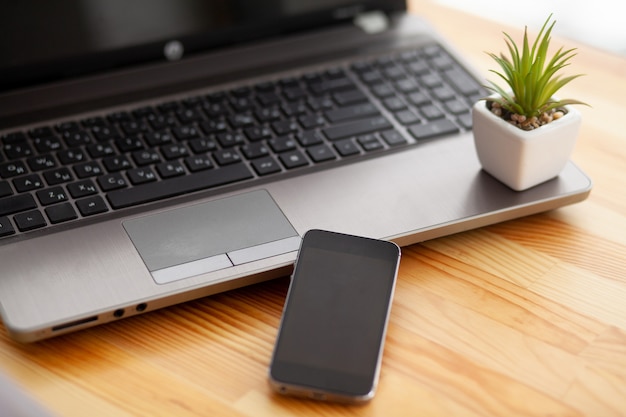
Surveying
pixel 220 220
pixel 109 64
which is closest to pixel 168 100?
pixel 109 64

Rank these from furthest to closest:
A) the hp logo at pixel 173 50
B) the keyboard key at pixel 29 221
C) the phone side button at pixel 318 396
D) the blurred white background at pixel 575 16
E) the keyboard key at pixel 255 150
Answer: the blurred white background at pixel 575 16
the hp logo at pixel 173 50
the keyboard key at pixel 255 150
the keyboard key at pixel 29 221
the phone side button at pixel 318 396

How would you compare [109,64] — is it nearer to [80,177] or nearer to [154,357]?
[80,177]

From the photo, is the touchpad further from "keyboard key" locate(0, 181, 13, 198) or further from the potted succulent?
the potted succulent

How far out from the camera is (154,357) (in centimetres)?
66

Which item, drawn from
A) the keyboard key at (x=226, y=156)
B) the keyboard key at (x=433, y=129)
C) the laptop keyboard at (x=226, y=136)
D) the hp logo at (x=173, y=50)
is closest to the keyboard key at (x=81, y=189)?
the laptop keyboard at (x=226, y=136)

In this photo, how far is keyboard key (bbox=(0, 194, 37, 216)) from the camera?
73 centimetres

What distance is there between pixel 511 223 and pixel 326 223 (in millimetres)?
197

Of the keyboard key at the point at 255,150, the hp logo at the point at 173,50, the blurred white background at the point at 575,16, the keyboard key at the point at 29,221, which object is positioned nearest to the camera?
the keyboard key at the point at 29,221

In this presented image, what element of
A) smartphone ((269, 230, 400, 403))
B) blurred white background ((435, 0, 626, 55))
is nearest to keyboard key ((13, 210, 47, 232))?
smartphone ((269, 230, 400, 403))

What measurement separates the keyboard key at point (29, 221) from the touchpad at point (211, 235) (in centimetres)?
7

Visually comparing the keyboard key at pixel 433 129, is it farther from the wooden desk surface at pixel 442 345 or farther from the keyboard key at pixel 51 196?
the keyboard key at pixel 51 196

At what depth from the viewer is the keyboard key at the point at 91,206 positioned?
74cm

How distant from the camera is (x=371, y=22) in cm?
102

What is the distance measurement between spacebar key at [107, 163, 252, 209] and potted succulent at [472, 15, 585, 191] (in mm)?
244
